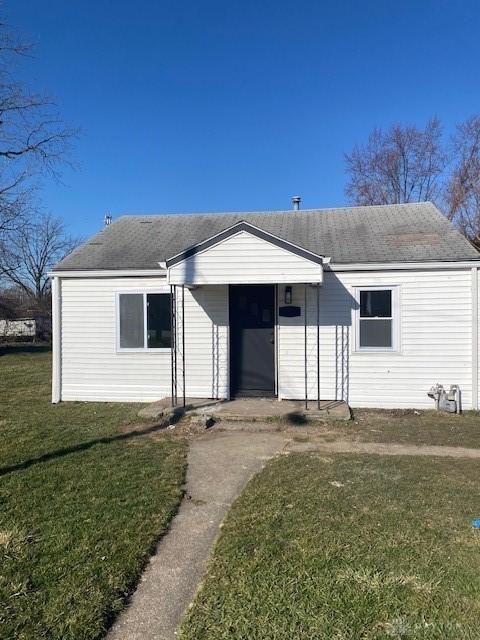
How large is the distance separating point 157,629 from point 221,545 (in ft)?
3.25

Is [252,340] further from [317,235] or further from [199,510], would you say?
[199,510]

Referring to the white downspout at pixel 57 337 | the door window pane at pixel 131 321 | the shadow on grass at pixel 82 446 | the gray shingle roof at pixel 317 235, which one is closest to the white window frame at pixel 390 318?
the gray shingle roof at pixel 317 235

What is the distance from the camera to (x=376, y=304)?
8.66 m

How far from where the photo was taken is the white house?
8176 mm

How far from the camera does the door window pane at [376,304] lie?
8.62m

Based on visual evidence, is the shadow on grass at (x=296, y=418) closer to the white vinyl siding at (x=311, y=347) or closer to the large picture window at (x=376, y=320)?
the white vinyl siding at (x=311, y=347)

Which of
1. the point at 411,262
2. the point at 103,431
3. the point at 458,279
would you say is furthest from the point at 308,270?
the point at 103,431

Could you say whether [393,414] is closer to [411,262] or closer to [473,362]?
[473,362]

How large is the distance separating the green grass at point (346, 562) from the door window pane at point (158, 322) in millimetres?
4932

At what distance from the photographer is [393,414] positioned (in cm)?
816

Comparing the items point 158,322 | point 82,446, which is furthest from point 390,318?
point 82,446

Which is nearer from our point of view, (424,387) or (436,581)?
(436,581)

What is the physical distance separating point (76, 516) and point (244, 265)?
199 inches

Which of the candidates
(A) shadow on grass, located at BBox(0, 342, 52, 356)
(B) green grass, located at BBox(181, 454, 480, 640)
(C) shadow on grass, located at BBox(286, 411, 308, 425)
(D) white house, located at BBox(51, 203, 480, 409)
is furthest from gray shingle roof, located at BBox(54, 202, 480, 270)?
(A) shadow on grass, located at BBox(0, 342, 52, 356)
